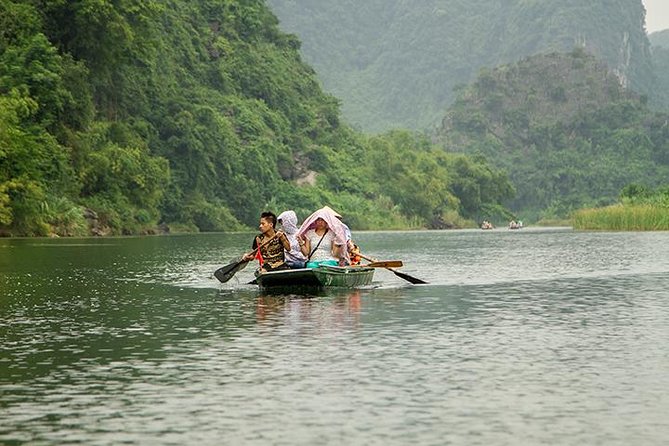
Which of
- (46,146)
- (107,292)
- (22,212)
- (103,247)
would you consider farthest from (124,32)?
(107,292)

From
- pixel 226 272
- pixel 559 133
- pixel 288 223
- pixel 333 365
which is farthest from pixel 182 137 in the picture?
pixel 559 133

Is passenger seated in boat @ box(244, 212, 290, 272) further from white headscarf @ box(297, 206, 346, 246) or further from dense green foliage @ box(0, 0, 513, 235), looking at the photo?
dense green foliage @ box(0, 0, 513, 235)

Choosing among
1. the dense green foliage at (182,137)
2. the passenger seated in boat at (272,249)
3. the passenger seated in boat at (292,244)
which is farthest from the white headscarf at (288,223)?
the dense green foliage at (182,137)

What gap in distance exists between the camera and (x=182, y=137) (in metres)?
96.4

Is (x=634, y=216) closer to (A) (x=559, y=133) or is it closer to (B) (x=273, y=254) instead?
(B) (x=273, y=254)

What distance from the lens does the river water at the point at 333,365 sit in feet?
36.7

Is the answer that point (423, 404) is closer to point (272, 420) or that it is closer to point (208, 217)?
point (272, 420)

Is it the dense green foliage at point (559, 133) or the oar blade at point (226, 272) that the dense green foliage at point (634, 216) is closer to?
the oar blade at point (226, 272)

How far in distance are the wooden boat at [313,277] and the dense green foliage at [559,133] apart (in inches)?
5370

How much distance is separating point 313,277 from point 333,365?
Answer: 38.9ft

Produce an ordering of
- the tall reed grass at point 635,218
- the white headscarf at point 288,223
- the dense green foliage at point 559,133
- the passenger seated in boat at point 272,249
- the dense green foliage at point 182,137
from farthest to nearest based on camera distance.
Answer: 1. the dense green foliage at point 559,133
2. the tall reed grass at point 635,218
3. the dense green foliage at point 182,137
4. the white headscarf at point 288,223
5. the passenger seated in boat at point 272,249

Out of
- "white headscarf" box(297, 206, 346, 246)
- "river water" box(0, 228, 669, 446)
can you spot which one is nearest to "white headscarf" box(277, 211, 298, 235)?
"white headscarf" box(297, 206, 346, 246)

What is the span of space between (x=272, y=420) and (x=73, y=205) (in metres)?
59.3

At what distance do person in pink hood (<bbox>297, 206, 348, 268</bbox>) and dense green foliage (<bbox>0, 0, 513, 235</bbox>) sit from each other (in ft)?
100
